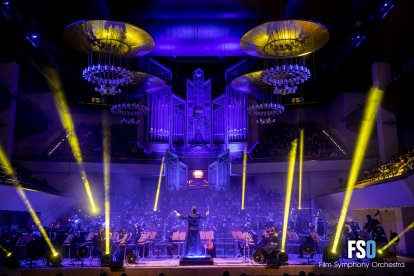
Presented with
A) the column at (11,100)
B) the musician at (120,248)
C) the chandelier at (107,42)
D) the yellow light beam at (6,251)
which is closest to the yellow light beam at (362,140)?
the musician at (120,248)

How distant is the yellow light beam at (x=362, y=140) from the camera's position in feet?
53.8

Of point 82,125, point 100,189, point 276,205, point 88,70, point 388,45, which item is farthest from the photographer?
point 82,125

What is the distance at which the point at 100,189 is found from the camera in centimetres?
2167

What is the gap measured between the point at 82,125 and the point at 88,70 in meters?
13.7

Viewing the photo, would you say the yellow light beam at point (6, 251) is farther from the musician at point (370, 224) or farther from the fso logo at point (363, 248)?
the musician at point (370, 224)

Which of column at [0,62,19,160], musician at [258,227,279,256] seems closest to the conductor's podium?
musician at [258,227,279,256]

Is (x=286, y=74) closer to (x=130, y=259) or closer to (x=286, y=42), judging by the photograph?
(x=286, y=42)

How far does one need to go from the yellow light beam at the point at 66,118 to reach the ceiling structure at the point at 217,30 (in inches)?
20.1

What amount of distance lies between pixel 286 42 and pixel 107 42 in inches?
204

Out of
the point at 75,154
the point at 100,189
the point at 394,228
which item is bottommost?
the point at 394,228

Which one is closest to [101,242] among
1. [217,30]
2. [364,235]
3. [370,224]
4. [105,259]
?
[105,259]

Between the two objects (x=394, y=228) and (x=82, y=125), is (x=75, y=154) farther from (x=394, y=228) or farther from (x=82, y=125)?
(x=394, y=228)

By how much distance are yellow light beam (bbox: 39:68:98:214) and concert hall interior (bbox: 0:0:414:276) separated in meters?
0.13

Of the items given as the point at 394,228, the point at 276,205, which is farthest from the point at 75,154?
the point at 394,228
